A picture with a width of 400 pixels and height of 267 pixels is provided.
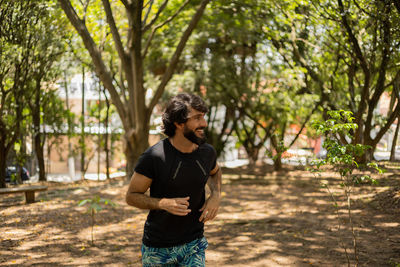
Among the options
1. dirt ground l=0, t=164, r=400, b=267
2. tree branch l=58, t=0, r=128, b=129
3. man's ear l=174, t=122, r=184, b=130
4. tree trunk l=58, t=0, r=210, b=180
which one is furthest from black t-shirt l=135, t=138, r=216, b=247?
tree branch l=58, t=0, r=128, b=129

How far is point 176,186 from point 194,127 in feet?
1.27

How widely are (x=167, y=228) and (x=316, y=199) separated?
8.56m

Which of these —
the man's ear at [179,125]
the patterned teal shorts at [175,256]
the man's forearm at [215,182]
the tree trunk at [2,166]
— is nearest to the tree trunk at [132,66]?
the tree trunk at [2,166]

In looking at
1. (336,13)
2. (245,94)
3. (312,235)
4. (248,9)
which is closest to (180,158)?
(312,235)

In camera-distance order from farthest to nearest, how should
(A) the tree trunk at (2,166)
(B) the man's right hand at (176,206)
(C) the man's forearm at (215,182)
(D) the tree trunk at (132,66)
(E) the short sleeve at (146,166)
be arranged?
(A) the tree trunk at (2,166) → (D) the tree trunk at (132,66) → (C) the man's forearm at (215,182) → (E) the short sleeve at (146,166) → (B) the man's right hand at (176,206)

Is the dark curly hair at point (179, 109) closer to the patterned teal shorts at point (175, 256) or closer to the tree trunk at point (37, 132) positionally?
the patterned teal shorts at point (175, 256)

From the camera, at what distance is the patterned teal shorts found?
2.75m

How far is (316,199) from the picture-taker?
10.6 m

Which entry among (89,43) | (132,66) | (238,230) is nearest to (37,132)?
(132,66)

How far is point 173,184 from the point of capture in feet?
8.76

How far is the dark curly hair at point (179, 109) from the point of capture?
2676mm

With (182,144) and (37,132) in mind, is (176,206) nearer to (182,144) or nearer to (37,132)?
(182,144)

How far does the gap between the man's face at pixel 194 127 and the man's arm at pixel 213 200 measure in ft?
1.46

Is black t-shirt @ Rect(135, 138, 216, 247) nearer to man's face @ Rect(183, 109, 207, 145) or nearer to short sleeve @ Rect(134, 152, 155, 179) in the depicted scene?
short sleeve @ Rect(134, 152, 155, 179)
